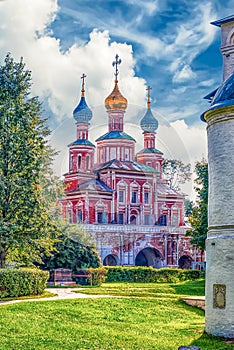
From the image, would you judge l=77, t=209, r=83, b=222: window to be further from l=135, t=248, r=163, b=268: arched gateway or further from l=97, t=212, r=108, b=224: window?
l=135, t=248, r=163, b=268: arched gateway

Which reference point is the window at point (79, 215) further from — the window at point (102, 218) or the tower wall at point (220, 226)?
the tower wall at point (220, 226)

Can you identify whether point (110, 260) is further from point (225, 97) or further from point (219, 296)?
point (225, 97)

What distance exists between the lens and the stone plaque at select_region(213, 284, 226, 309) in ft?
39.5

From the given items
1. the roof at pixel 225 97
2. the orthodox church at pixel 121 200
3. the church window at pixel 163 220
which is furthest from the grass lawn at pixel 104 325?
the church window at pixel 163 220

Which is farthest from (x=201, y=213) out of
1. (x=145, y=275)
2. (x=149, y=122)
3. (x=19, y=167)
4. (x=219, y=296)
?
(x=149, y=122)

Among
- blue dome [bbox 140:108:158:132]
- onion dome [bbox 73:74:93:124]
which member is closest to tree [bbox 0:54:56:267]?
onion dome [bbox 73:74:93:124]

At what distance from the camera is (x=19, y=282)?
17.7 m

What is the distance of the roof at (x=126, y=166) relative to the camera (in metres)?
44.2

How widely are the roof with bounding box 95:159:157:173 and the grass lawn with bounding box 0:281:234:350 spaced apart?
2743cm

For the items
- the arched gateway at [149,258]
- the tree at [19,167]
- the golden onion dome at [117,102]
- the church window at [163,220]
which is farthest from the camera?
the church window at [163,220]

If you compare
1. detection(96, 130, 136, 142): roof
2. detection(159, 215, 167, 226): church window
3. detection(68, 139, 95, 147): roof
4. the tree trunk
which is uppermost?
detection(96, 130, 136, 142): roof

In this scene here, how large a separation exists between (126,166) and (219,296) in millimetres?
33008

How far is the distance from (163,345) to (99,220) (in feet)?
104

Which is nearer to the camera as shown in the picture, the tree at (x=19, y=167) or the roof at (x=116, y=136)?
the tree at (x=19, y=167)
